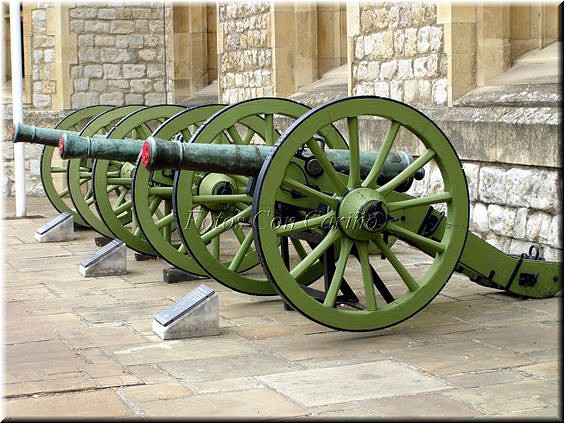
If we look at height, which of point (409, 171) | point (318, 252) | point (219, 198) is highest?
point (409, 171)

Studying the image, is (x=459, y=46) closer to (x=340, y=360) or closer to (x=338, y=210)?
(x=338, y=210)

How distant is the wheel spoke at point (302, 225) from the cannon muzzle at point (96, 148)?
1948 millimetres

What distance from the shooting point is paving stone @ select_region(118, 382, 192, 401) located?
13.7ft

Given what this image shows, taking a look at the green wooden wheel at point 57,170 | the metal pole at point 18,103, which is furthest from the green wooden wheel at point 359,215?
the metal pole at point 18,103

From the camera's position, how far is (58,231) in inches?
374

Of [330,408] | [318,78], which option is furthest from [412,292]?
[318,78]

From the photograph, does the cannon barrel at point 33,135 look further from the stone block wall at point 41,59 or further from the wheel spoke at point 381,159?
the stone block wall at point 41,59

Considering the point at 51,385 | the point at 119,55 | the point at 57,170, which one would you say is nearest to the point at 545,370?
the point at 51,385

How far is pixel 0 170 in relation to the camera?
13625 millimetres

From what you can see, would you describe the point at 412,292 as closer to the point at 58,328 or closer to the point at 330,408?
the point at 330,408

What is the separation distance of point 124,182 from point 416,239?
3692 mm

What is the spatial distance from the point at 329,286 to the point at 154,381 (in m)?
1.18

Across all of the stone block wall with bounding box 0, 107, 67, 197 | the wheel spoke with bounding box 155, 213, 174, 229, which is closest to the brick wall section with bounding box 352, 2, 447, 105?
the wheel spoke with bounding box 155, 213, 174, 229

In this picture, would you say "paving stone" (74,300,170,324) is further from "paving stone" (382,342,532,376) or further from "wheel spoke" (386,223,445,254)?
"paving stone" (382,342,532,376)
